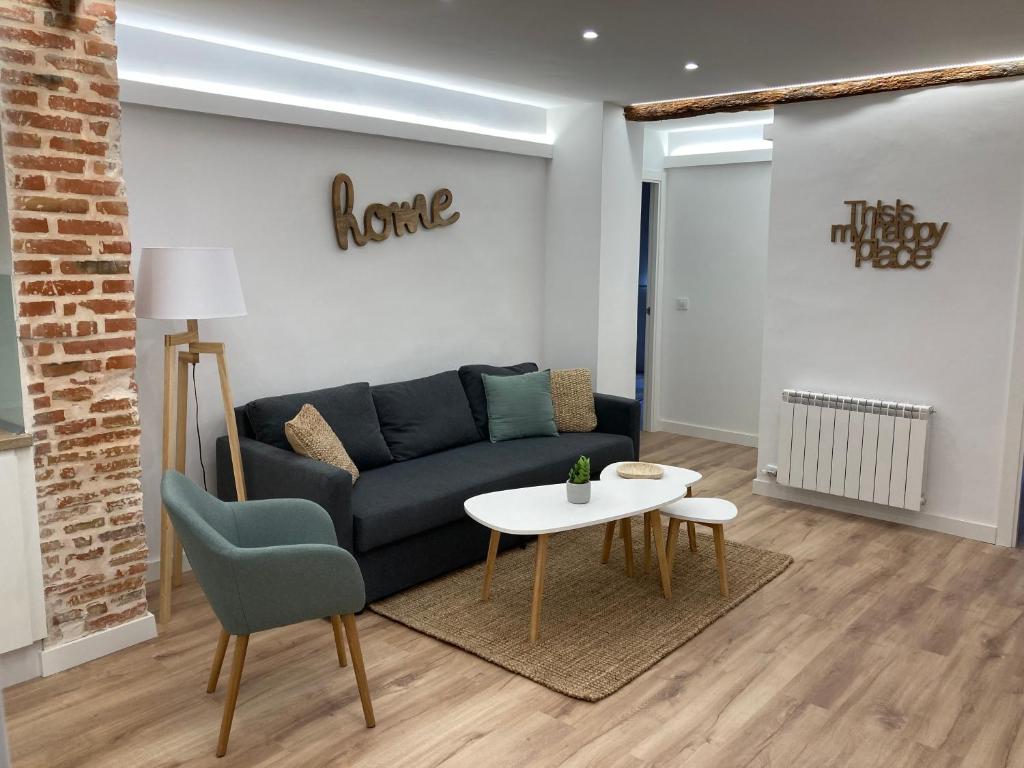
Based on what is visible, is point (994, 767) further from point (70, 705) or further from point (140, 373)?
point (140, 373)

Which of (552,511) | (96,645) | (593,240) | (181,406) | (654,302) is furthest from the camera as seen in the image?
(654,302)

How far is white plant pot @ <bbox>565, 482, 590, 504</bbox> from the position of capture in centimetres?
368

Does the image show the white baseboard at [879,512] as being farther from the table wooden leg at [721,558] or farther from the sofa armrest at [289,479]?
the sofa armrest at [289,479]

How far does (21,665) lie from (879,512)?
4533mm

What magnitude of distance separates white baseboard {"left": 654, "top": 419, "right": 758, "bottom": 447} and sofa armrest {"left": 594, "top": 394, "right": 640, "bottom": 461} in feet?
5.93

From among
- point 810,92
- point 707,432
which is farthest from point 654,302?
point 810,92

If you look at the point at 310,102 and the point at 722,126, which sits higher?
the point at 722,126

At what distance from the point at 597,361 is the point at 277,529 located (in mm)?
3175

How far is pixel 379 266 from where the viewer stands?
4934 millimetres

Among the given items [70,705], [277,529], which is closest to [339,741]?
[277,529]

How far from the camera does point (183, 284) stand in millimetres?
3416

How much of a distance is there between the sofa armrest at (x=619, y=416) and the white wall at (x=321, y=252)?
845 mm

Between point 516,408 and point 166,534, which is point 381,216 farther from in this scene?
point 166,534

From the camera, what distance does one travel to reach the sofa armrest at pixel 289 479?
361 cm
